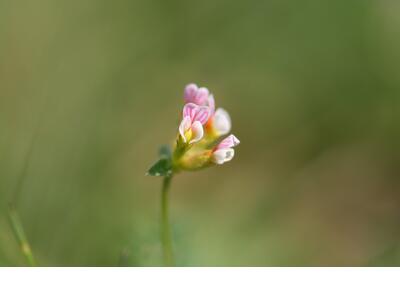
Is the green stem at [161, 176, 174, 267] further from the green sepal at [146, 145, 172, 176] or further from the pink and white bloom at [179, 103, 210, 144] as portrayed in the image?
the pink and white bloom at [179, 103, 210, 144]

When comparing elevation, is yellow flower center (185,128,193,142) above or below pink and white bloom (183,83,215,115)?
below

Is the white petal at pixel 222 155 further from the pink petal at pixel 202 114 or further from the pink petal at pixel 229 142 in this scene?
the pink petal at pixel 202 114

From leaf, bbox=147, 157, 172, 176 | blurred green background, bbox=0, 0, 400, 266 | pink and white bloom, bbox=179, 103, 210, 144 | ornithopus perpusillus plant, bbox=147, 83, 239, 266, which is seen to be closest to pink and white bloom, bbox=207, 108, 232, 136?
ornithopus perpusillus plant, bbox=147, 83, 239, 266

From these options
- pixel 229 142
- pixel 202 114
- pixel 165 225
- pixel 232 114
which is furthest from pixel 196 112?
pixel 232 114

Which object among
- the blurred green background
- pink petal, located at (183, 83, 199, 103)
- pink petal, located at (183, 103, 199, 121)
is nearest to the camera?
pink petal, located at (183, 103, 199, 121)

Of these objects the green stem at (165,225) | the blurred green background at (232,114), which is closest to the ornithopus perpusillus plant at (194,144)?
the green stem at (165,225)
